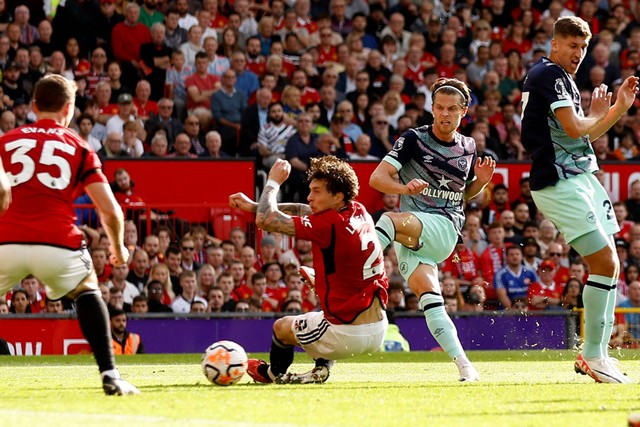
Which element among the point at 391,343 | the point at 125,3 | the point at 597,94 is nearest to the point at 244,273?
the point at 391,343

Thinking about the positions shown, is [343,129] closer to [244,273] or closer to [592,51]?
[244,273]

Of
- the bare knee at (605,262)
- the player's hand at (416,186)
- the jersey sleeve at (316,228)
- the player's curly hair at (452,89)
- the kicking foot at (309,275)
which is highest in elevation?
the player's curly hair at (452,89)

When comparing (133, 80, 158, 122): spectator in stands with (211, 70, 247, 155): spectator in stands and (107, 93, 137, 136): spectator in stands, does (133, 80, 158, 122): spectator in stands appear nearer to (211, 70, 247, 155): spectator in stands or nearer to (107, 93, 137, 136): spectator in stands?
(107, 93, 137, 136): spectator in stands

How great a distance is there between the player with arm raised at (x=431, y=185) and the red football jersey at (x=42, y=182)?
274cm

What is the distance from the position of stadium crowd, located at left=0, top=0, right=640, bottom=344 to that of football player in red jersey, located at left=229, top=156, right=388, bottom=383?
7160 millimetres

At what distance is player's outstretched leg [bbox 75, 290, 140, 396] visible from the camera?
285 inches

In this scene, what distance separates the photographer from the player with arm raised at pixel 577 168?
8781 mm

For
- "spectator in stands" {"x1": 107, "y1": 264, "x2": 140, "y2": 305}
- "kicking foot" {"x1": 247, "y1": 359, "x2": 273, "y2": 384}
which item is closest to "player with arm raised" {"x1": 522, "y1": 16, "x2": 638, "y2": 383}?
"kicking foot" {"x1": 247, "y1": 359, "x2": 273, "y2": 384}

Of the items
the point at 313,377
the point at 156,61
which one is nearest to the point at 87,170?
the point at 313,377

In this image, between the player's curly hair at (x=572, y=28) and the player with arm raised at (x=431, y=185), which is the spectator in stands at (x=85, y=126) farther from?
the player's curly hair at (x=572, y=28)

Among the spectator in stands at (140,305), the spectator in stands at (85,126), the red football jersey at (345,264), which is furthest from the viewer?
the spectator in stands at (85,126)

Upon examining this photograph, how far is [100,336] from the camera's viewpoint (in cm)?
734

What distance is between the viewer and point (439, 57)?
72.6 ft

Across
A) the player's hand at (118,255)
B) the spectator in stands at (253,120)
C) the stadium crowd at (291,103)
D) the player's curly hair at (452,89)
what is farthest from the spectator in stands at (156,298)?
the player's hand at (118,255)
